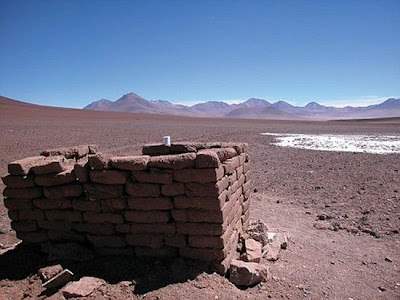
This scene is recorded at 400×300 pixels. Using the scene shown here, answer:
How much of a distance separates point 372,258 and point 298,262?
1387 millimetres

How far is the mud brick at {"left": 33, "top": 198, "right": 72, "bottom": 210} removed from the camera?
579 centimetres

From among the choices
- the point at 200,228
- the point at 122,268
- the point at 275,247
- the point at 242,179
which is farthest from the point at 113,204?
the point at 275,247

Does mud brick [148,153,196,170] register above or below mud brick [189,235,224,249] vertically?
above

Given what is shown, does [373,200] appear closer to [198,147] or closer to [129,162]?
[198,147]

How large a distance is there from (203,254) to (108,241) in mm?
1484

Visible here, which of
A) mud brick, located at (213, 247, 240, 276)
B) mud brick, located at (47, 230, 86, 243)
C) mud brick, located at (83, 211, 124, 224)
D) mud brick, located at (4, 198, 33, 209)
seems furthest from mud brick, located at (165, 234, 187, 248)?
mud brick, located at (4, 198, 33, 209)

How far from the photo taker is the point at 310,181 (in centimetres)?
1250

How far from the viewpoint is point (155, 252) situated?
18.2 ft

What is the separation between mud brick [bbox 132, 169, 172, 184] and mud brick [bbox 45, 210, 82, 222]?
1.21 m

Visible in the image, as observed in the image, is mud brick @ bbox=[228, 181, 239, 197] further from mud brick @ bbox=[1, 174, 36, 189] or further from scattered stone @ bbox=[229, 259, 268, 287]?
mud brick @ bbox=[1, 174, 36, 189]

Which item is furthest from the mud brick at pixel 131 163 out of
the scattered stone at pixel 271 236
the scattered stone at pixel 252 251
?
the scattered stone at pixel 271 236

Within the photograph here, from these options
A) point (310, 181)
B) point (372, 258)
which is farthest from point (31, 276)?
point (310, 181)

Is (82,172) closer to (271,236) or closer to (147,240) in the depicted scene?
(147,240)

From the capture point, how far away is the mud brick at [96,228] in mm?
5680
